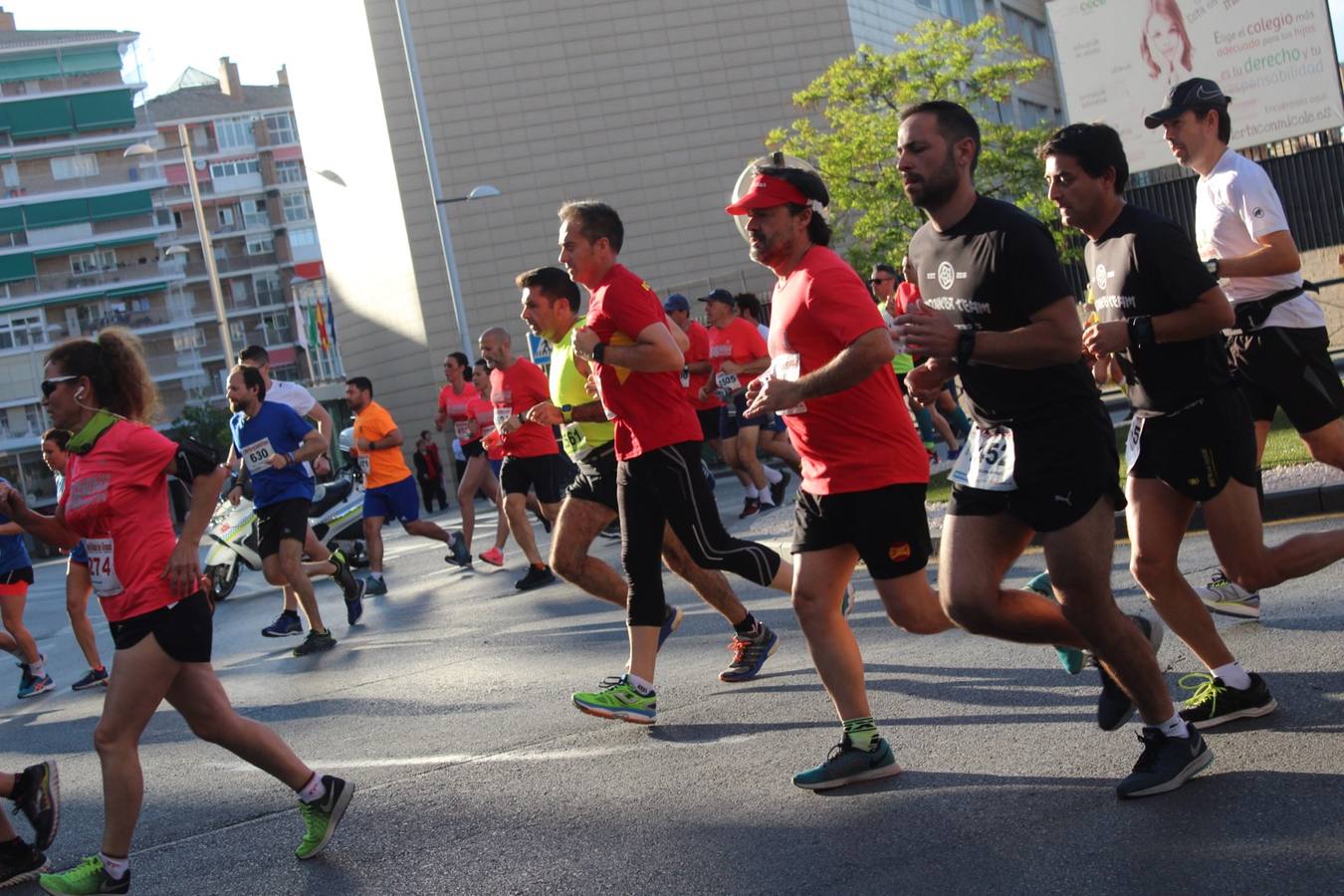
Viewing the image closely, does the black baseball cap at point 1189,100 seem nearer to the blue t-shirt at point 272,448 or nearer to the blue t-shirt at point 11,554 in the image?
the blue t-shirt at point 272,448

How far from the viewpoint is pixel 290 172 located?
101750 millimetres

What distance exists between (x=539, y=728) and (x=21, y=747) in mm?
3850

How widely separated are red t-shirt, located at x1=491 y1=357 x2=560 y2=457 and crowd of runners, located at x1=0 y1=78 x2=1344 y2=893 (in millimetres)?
5302

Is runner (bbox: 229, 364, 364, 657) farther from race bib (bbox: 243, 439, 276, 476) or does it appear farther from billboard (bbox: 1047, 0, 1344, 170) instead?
billboard (bbox: 1047, 0, 1344, 170)

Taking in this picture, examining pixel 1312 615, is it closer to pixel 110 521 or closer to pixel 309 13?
pixel 110 521

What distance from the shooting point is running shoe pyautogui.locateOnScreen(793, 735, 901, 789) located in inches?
202

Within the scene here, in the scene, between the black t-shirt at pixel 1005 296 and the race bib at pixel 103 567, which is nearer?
the black t-shirt at pixel 1005 296

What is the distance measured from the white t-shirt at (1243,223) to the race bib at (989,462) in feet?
6.36

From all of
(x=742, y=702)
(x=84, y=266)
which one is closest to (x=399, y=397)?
(x=742, y=702)

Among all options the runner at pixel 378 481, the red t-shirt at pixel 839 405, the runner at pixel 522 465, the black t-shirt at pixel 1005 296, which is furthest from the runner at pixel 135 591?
the runner at pixel 378 481

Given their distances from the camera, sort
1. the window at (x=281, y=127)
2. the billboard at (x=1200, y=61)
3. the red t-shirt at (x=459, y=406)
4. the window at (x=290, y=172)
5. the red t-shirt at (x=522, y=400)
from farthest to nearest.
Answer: the window at (x=281, y=127) → the window at (x=290, y=172) → the billboard at (x=1200, y=61) → the red t-shirt at (x=459, y=406) → the red t-shirt at (x=522, y=400)

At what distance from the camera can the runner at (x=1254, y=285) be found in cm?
607

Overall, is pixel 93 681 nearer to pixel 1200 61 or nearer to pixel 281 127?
pixel 1200 61

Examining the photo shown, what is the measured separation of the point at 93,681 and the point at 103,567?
21.9 feet
